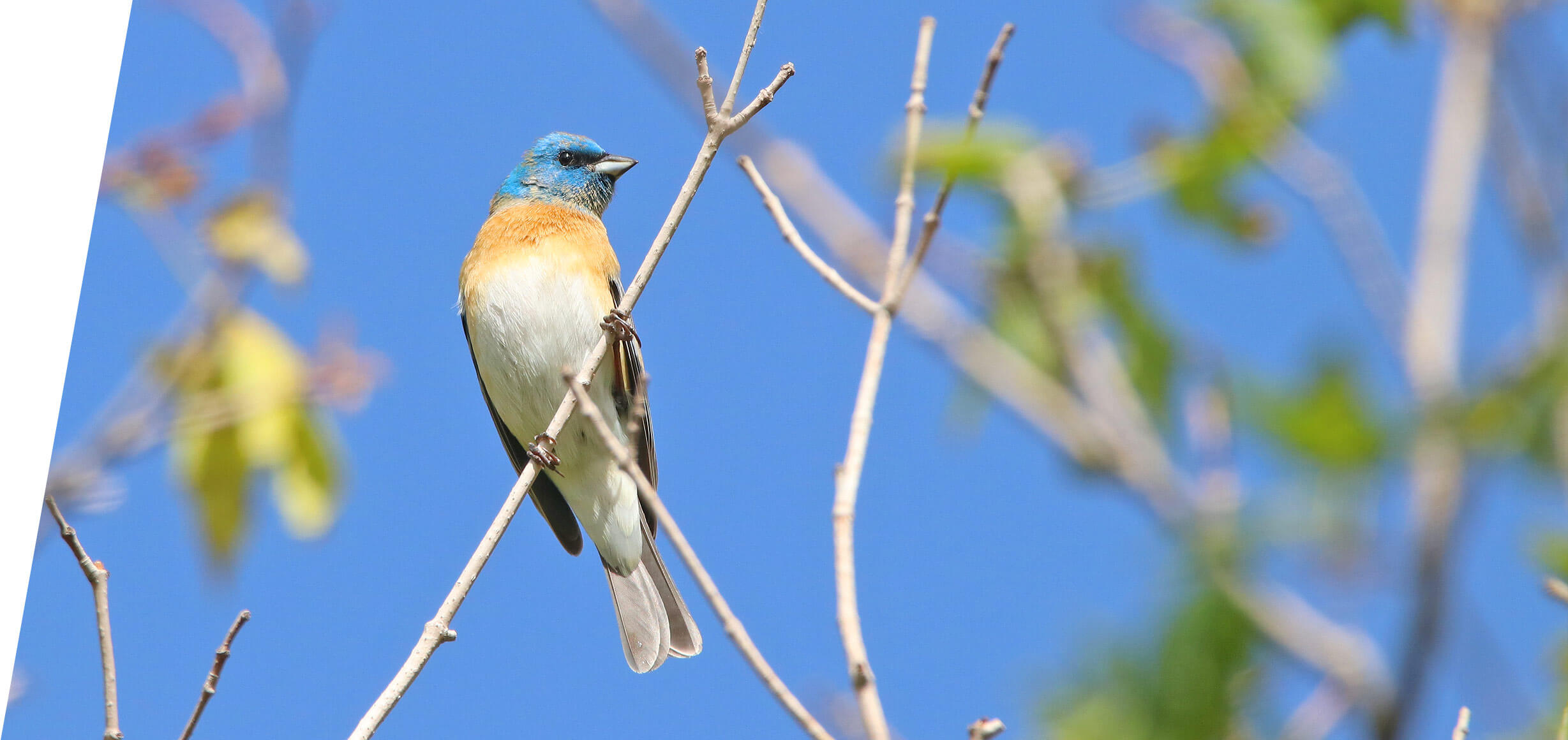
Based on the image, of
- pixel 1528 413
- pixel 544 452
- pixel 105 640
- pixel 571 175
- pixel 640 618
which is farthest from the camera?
pixel 571 175

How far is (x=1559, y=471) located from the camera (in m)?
1.03

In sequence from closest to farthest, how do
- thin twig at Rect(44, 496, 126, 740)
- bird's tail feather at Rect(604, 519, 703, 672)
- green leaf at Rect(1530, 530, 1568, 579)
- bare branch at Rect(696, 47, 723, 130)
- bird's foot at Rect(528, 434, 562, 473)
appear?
green leaf at Rect(1530, 530, 1568, 579) < thin twig at Rect(44, 496, 126, 740) < bare branch at Rect(696, 47, 723, 130) < bird's foot at Rect(528, 434, 562, 473) < bird's tail feather at Rect(604, 519, 703, 672)

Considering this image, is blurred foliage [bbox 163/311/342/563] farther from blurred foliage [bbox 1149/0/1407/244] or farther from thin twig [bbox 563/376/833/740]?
blurred foliage [bbox 1149/0/1407/244]

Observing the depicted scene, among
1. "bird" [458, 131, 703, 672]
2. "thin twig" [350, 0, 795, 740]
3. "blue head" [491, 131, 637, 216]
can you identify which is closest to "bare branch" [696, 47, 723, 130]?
"thin twig" [350, 0, 795, 740]

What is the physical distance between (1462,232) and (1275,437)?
37cm

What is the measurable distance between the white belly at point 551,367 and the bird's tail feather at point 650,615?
0.20 feet

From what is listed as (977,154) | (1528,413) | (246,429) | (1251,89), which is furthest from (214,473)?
(1528,413)

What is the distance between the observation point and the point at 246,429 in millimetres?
3025

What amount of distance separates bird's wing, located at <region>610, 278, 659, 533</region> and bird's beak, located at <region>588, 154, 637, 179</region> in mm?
664

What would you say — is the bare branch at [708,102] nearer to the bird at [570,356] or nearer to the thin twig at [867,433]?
the thin twig at [867,433]

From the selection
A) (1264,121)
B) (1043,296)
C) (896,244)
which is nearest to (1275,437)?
(1043,296)

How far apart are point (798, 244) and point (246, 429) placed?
1428mm

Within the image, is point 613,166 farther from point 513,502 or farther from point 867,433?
point 867,433

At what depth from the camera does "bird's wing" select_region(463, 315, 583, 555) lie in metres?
5.34
